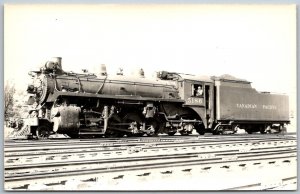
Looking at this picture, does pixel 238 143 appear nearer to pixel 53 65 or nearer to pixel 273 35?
pixel 273 35

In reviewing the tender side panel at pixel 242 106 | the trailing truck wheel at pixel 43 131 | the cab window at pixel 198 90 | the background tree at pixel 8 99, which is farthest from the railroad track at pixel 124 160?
the cab window at pixel 198 90

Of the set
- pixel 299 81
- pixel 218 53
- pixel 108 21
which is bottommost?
pixel 299 81

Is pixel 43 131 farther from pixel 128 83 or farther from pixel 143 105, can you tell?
pixel 143 105

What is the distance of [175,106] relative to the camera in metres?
9.91

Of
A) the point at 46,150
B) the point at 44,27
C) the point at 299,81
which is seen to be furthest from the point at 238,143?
the point at 44,27

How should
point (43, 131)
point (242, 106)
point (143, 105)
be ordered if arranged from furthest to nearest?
→ point (242, 106), point (143, 105), point (43, 131)

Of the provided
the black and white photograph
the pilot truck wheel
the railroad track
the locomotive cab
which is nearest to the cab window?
the locomotive cab

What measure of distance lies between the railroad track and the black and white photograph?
0.02 meters

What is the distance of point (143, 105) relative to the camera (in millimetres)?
9469

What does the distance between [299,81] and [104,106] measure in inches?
150

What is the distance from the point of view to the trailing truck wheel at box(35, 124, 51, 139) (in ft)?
27.3

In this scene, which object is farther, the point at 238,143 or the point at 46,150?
the point at 238,143

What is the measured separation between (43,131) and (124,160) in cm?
217

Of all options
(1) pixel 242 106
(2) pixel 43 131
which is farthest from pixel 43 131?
(1) pixel 242 106
